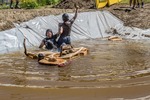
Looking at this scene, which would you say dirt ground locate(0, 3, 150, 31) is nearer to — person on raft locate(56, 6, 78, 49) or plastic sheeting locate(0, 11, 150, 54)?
plastic sheeting locate(0, 11, 150, 54)

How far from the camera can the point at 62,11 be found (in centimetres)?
1989

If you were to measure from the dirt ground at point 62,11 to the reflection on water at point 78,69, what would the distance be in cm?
360

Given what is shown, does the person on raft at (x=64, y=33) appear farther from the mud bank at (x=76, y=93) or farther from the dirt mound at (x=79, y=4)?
the dirt mound at (x=79, y=4)

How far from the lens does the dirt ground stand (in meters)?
16.0

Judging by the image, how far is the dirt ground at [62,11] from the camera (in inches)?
628

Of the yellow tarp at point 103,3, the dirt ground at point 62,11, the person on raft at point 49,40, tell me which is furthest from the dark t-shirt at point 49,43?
the yellow tarp at point 103,3

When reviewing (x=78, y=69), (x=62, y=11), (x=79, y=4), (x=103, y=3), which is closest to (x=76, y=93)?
(x=78, y=69)

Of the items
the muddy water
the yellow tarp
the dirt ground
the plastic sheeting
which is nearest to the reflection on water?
the muddy water

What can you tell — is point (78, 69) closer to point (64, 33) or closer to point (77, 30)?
point (64, 33)

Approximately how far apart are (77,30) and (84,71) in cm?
901

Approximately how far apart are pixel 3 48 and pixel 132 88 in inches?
291

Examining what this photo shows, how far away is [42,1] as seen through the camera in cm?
2797

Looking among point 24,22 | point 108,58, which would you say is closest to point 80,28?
point 24,22

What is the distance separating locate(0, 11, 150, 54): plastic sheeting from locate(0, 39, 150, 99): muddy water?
161 centimetres
